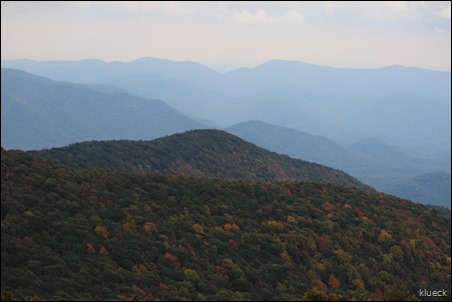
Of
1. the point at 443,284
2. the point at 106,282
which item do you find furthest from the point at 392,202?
the point at 106,282

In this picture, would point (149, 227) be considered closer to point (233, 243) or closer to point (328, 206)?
point (233, 243)

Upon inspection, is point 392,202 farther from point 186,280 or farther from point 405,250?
point 186,280

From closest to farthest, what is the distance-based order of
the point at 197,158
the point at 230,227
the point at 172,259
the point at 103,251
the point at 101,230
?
the point at 103,251, the point at 172,259, the point at 101,230, the point at 230,227, the point at 197,158

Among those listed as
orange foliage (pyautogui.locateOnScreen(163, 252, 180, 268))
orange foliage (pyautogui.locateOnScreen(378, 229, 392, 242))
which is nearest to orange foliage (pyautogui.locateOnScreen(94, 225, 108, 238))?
orange foliage (pyautogui.locateOnScreen(163, 252, 180, 268))

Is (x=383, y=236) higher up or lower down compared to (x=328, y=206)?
lower down

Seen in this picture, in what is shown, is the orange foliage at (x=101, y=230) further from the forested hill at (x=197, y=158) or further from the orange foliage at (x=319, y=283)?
the forested hill at (x=197, y=158)

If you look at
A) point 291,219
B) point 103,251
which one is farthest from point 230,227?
point 103,251

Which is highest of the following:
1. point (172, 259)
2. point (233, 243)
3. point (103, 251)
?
point (103, 251)
